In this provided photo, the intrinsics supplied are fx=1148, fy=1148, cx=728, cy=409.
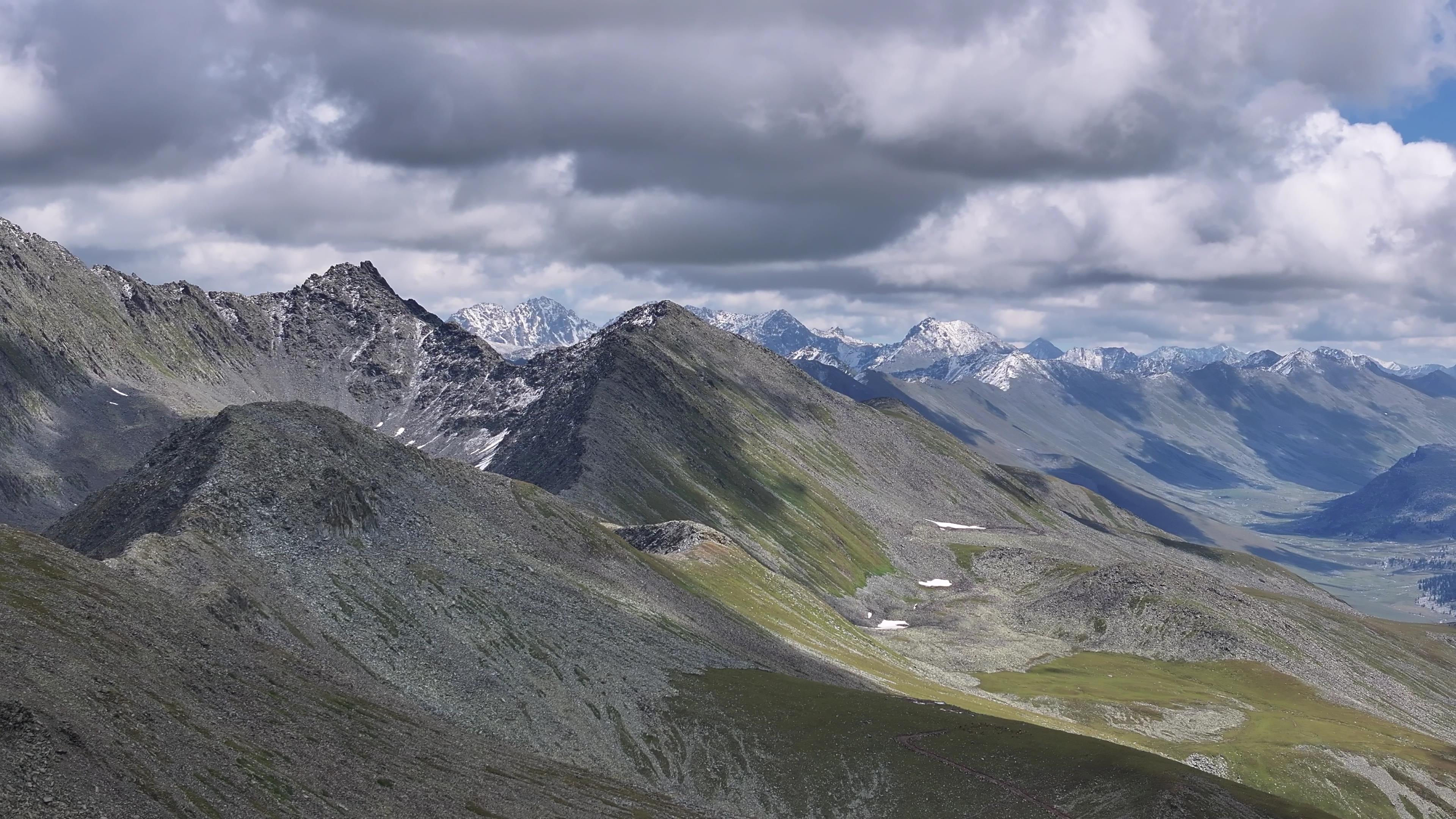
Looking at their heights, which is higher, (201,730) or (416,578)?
(416,578)

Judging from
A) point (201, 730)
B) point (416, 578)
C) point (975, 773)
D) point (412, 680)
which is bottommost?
point (975, 773)

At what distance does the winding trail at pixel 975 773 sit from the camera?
107688mm

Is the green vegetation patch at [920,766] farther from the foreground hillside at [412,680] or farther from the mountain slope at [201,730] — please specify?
the mountain slope at [201,730]

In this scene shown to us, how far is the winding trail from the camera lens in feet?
353

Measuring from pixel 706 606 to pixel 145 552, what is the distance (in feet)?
273

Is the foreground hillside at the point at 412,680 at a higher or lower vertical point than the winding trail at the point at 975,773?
higher

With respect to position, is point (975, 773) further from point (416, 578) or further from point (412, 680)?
point (416, 578)

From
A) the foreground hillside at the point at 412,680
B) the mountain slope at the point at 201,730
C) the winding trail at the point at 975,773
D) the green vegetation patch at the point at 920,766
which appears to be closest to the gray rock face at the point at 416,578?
the foreground hillside at the point at 412,680

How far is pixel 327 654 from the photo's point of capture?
109 meters

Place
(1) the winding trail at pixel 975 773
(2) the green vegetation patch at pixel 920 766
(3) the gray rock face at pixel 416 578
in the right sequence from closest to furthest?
(1) the winding trail at pixel 975 773, (2) the green vegetation patch at pixel 920 766, (3) the gray rock face at pixel 416 578

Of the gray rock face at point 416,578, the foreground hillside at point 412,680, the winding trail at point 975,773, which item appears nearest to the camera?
the foreground hillside at point 412,680

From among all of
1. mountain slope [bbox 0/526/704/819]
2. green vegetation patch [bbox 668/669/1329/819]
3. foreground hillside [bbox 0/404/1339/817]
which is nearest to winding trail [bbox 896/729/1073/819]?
green vegetation patch [bbox 668/669/1329/819]

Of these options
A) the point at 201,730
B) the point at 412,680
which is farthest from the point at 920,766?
the point at 201,730

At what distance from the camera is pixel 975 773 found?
115 metres
